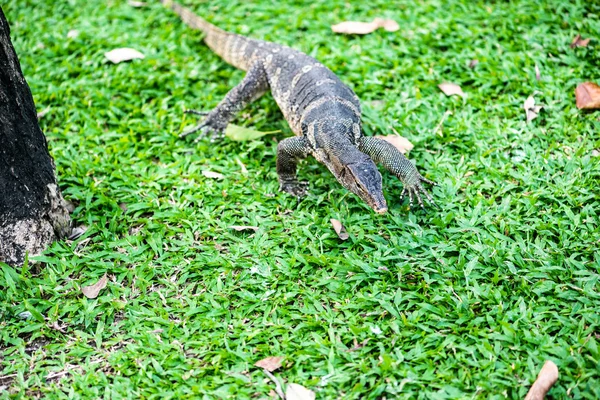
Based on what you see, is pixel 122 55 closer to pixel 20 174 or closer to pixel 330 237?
pixel 20 174

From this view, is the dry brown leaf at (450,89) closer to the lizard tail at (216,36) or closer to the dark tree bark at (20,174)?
the lizard tail at (216,36)

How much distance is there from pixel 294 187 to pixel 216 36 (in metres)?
2.70

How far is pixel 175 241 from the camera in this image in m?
4.60

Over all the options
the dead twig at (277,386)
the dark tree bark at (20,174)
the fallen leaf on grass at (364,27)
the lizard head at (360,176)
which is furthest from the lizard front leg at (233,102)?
the dead twig at (277,386)

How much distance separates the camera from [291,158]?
508 centimetres

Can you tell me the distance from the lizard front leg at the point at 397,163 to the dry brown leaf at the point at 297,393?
1.89 metres

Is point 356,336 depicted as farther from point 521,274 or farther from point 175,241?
point 175,241

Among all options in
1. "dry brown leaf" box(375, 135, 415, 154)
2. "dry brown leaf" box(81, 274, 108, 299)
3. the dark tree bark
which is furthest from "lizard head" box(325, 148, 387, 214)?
the dark tree bark

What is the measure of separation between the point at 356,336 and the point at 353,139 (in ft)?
6.13

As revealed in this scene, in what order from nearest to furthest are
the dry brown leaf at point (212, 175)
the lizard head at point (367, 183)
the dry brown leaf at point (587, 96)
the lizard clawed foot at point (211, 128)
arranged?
the lizard head at point (367, 183)
the dry brown leaf at point (212, 175)
the dry brown leaf at point (587, 96)
the lizard clawed foot at point (211, 128)

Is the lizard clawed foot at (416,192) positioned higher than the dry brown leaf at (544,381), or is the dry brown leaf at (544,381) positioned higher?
the lizard clawed foot at (416,192)

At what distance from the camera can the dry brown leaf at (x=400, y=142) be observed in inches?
207

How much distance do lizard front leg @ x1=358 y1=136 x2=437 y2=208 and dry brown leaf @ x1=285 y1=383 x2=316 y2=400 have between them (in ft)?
6.21

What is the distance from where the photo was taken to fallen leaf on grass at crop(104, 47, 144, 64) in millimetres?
6648
